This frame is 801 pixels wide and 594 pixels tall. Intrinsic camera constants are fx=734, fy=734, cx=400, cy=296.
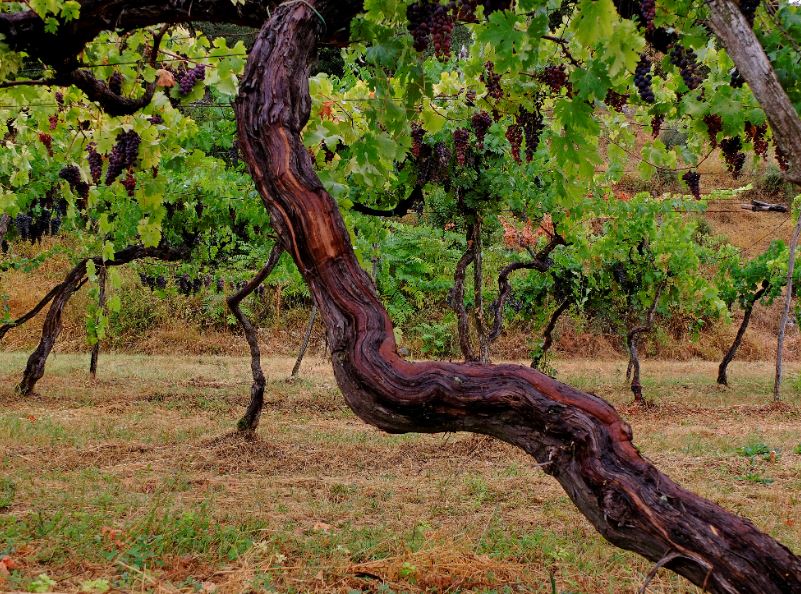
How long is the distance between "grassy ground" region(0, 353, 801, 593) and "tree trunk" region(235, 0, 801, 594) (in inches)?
31.4

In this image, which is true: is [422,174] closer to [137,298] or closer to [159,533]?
[159,533]

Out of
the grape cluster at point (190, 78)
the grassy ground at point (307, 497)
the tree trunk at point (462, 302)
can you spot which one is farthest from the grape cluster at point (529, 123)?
the tree trunk at point (462, 302)

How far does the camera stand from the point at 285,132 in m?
2.39

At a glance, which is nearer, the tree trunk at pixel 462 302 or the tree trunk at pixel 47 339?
the tree trunk at pixel 462 302

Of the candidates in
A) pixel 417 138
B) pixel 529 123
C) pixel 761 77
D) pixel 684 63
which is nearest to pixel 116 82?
pixel 529 123

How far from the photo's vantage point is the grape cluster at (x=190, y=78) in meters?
4.61

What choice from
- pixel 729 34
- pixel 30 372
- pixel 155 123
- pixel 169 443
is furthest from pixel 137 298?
pixel 729 34

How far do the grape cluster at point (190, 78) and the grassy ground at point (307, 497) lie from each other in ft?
8.40

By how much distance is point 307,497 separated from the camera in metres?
4.90

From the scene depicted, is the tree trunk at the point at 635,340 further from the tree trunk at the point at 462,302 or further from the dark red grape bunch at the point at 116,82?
the dark red grape bunch at the point at 116,82

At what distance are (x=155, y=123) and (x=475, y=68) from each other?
227 centimetres

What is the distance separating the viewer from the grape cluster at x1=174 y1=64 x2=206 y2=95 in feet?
15.1

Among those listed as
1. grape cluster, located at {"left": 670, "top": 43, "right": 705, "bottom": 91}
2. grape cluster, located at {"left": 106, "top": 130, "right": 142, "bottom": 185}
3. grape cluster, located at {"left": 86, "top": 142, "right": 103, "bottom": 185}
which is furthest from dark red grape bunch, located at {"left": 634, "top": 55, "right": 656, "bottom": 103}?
grape cluster, located at {"left": 86, "top": 142, "right": 103, "bottom": 185}

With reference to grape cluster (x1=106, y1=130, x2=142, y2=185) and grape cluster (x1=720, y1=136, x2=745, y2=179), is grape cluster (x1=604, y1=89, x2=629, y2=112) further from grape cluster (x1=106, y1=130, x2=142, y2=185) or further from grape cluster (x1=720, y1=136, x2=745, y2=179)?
grape cluster (x1=106, y1=130, x2=142, y2=185)
